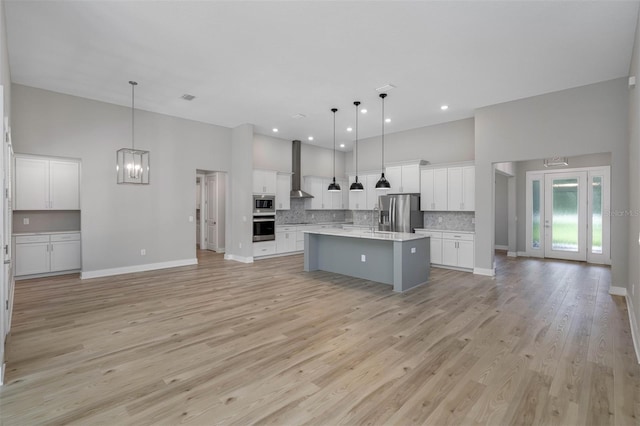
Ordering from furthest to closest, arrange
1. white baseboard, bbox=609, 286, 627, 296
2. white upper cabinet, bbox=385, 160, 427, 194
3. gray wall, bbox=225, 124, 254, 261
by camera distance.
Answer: gray wall, bbox=225, 124, 254, 261 < white upper cabinet, bbox=385, 160, 427, 194 < white baseboard, bbox=609, 286, 627, 296

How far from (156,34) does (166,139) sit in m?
3.61

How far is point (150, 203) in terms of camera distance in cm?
684

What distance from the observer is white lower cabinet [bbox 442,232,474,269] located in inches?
260

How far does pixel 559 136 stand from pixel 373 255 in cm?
386

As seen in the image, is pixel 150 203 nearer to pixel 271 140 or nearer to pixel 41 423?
pixel 271 140

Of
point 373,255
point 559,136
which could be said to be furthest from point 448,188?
point 373,255

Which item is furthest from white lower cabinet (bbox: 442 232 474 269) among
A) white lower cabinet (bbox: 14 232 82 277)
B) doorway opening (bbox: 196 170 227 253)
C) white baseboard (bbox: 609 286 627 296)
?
white lower cabinet (bbox: 14 232 82 277)

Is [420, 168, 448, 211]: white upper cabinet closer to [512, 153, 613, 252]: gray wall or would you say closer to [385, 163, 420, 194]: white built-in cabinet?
[385, 163, 420, 194]: white built-in cabinet

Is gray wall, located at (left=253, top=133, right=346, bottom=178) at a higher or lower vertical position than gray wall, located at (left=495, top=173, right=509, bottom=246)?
higher

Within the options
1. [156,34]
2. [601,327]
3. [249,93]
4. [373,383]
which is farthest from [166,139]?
[601,327]

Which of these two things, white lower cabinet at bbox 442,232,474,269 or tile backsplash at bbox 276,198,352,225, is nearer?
white lower cabinet at bbox 442,232,474,269

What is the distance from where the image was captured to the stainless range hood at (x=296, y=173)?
917cm

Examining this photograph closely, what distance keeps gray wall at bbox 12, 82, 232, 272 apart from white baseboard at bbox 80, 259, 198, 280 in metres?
0.08

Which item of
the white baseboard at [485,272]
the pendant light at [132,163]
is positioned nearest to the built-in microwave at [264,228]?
the pendant light at [132,163]
